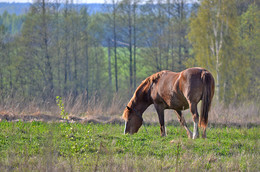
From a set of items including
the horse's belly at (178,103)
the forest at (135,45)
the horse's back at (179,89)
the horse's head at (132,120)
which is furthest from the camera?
the forest at (135,45)

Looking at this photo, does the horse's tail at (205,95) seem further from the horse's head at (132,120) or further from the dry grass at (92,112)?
the dry grass at (92,112)

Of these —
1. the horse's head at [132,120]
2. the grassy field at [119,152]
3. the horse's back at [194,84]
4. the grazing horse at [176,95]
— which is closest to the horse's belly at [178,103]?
the grazing horse at [176,95]

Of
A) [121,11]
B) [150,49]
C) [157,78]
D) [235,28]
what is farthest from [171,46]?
[157,78]

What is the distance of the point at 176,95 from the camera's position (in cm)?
891

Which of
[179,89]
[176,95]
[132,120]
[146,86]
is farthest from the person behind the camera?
[146,86]

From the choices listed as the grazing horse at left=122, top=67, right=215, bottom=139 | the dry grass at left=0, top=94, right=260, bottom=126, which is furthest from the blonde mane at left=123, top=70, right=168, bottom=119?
the dry grass at left=0, top=94, right=260, bottom=126

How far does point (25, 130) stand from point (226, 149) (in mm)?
4697

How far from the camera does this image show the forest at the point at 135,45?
24.6 m

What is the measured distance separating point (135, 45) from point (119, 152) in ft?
110

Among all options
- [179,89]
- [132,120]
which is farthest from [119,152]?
[132,120]

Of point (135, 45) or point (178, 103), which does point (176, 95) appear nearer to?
point (178, 103)

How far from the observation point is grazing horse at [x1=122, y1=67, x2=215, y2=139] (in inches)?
319

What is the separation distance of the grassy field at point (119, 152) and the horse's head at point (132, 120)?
4.07 ft

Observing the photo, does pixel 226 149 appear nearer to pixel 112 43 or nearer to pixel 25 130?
pixel 25 130
